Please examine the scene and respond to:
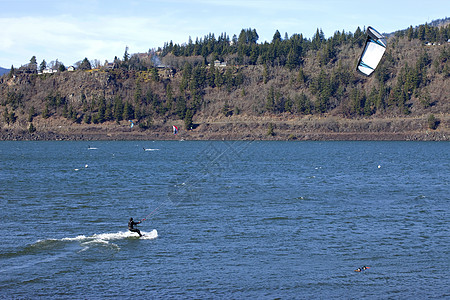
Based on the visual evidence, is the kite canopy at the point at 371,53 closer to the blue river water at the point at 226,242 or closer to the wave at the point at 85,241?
the blue river water at the point at 226,242

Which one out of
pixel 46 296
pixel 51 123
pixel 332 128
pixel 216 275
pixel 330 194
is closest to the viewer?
pixel 46 296

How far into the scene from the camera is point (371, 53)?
2781 centimetres

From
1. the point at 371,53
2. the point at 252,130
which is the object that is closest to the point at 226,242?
the point at 371,53

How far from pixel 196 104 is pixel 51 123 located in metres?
53.5

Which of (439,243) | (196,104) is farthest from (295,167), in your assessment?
(196,104)

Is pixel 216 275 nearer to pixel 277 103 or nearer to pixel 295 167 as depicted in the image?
pixel 295 167

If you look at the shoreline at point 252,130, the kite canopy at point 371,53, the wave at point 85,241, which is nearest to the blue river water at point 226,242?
the wave at point 85,241

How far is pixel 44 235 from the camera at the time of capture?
93.0 ft

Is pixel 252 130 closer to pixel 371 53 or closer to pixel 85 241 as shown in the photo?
pixel 371 53

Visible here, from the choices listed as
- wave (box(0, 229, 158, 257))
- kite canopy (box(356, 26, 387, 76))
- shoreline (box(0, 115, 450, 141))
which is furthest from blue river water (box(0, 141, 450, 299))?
shoreline (box(0, 115, 450, 141))

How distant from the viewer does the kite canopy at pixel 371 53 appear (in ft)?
87.8

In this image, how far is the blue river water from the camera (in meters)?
20.5

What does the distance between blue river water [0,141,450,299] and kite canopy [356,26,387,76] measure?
9.03 m

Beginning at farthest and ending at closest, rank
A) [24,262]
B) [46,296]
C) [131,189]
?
1. [131,189]
2. [24,262]
3. [46,296]
